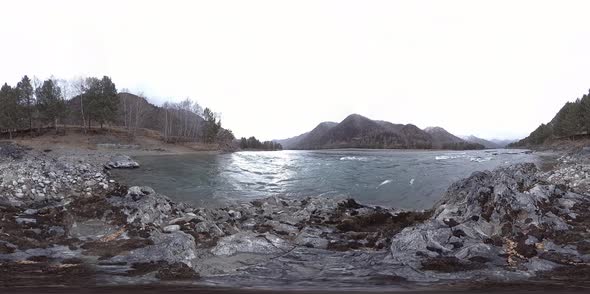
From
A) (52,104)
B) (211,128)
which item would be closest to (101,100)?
(52,104)

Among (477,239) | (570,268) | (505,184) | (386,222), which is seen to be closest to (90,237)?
(386,222)

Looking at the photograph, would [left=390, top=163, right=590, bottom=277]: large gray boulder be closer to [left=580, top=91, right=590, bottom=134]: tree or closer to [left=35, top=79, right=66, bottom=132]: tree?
[left=35, top=79, right=66, bottom=132]: tree

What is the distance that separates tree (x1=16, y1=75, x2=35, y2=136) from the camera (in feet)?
200

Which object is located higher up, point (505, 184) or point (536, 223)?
point (505, 184)

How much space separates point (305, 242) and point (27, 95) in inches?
2730

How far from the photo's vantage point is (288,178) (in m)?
30.5

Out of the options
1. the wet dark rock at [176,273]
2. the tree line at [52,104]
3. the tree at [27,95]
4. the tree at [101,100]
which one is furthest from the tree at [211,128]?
the wet dark rock at [176,273]

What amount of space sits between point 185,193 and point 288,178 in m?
9.83

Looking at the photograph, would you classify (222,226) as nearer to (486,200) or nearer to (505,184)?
(486,200)

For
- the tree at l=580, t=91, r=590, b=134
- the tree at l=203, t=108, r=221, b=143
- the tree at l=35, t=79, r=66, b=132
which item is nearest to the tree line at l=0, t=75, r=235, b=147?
the tree at l=35, t=79, r=66, b=132

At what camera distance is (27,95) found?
6172 centimetres

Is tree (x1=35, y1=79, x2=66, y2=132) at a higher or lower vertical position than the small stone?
higher

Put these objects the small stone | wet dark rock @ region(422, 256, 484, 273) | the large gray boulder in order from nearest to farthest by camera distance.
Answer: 1. wet dark rock @ region(422, 256, 484, 273)
2. the large gray boulder
3. the small stone

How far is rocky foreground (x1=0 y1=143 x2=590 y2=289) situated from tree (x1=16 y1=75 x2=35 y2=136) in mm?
56053
